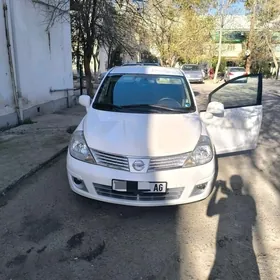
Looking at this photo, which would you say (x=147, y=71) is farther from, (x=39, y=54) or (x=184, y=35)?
(x=184, y=35)

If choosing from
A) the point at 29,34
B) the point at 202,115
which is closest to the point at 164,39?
the point at 29,34

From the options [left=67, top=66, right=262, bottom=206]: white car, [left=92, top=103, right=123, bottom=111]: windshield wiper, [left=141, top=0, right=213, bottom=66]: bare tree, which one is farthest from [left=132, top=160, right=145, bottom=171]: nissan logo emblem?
[left=141, top=0, right=213, bottom=66]: bare tree

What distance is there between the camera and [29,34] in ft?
29.0

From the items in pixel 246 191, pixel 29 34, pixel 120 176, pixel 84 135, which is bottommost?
pixel 246 191

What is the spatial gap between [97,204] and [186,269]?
1.53m

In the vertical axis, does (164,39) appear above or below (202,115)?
above

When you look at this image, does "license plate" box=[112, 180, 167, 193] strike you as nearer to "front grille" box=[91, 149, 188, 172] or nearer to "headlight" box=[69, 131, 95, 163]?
"front grille" box=[91, 149, 188, 172]

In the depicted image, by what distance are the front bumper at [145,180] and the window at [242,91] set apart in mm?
2249

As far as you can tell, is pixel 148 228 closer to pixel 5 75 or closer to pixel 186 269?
pixel 186 269

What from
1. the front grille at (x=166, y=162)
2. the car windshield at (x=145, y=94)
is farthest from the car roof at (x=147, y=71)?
the front grille at (x=166, y=162)

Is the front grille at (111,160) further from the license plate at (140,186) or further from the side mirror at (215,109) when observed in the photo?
the side mirror at (215,109)

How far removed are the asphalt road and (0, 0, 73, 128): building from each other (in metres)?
4.28

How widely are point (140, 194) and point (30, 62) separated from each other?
6.99 m

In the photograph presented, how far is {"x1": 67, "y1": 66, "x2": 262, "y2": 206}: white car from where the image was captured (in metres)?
3.31
